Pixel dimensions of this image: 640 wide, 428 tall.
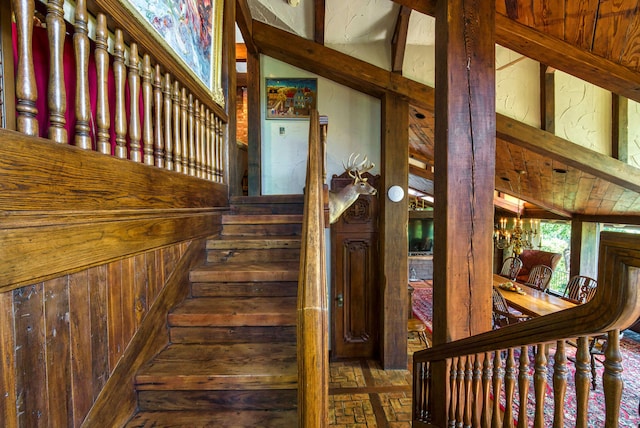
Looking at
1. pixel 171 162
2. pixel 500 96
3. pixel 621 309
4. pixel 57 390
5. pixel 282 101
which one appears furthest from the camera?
pixel 282 101

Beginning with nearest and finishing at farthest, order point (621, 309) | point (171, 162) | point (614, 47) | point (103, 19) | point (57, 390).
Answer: point (621, 309) < point (57, 390) < point (103, 19) < point (614, 47) < point (171, 162)

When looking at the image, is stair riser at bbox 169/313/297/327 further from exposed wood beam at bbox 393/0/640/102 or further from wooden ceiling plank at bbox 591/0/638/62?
wooden ceiling plank at bbox 591/0/638/62

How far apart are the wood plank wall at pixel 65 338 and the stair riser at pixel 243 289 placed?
443 millimetres

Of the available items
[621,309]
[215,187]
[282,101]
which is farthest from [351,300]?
[621,309]

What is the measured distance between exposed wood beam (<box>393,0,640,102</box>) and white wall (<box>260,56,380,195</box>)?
1.95 m

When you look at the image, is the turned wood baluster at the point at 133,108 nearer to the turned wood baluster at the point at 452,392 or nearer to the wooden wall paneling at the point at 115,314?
the wooden wall paneling at the point at 115,314

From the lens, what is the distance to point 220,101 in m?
2.17

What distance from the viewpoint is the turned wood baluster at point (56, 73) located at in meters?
0.84

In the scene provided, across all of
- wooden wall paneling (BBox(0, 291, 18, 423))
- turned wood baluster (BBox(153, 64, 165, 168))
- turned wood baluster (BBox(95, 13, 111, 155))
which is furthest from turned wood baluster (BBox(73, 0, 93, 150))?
wooden wall paneling (BBox(0, 291, 18, 423))

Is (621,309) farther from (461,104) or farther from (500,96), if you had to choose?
(500,96)

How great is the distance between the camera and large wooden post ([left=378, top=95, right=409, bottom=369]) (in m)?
3.25

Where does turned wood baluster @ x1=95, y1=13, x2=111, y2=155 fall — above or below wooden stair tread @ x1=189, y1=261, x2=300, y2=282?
above

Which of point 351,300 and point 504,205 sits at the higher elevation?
point 504,205

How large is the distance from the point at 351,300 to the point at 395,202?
4.44 feet
